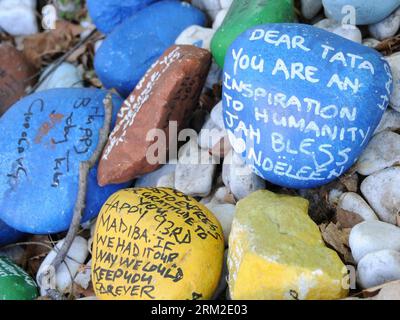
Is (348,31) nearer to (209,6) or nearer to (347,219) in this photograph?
(347,219)

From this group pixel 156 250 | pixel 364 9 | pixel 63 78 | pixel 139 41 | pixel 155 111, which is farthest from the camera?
pixel 63 78

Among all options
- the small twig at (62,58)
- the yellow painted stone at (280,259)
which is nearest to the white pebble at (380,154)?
the yellow painted stone at (280,259)

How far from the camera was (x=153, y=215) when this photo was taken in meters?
Answer: 1.49

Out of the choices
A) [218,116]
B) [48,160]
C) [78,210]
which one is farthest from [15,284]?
[218,116]

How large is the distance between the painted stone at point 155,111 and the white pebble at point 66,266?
24cm

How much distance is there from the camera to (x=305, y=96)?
1438 millimetres

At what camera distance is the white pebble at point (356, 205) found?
1490 mm

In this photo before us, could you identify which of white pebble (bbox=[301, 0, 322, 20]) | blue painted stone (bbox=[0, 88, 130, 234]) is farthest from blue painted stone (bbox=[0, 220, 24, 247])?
white pebble (bbox=[301, 0, 322, 20])

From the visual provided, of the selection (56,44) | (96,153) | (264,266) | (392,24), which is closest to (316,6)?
(392,24)

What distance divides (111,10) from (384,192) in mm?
1373

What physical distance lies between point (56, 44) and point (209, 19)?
2.49 feet

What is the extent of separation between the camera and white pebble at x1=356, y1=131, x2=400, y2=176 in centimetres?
154

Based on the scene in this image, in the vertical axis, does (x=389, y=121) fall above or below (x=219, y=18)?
below

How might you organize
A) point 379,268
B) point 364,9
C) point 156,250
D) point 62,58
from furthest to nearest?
point 62,58, point 364,9, point 156,250, point 379,268
